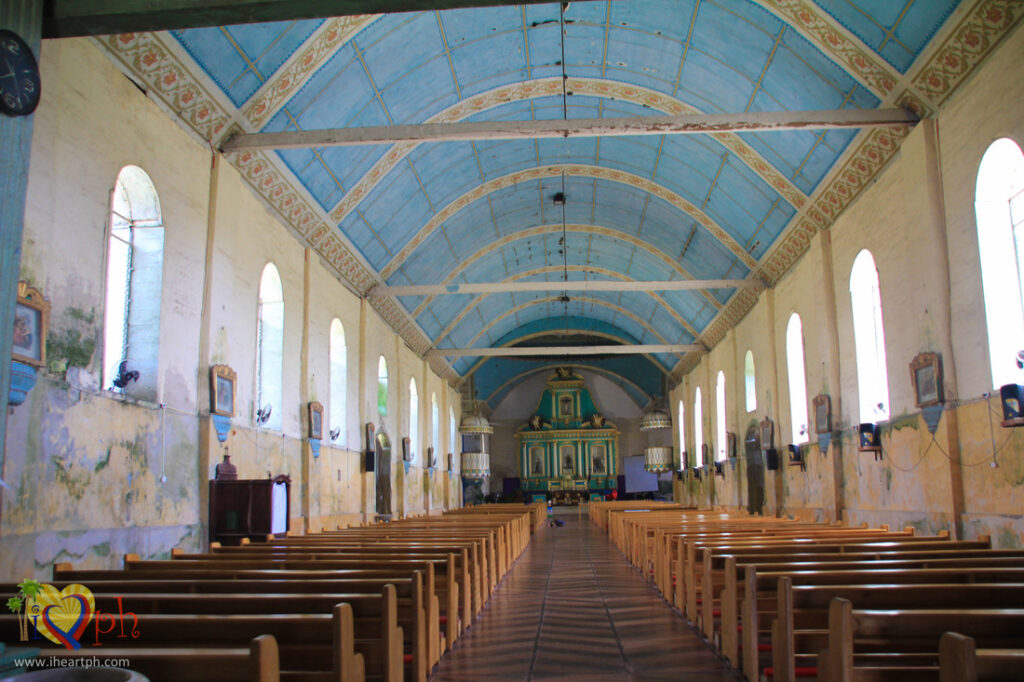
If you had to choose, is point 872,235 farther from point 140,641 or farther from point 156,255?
point 140,641

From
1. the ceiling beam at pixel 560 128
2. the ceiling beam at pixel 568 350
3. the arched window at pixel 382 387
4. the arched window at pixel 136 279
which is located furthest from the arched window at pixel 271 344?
the ceiling beam at pixel 568 350

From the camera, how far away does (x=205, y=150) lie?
434 inches

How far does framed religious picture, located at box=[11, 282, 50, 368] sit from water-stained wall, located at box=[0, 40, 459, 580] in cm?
17

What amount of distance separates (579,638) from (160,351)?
620cm

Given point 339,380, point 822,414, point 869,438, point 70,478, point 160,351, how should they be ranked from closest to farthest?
point 70,478, point 160,351, point 869,438, point 822,414, point 339,380

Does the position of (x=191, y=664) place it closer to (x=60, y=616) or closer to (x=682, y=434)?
(x=60, y=616)

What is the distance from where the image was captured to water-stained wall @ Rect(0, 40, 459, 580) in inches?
293

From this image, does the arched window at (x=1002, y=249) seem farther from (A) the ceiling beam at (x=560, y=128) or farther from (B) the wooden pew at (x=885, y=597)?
(B) the wooden pew at (x=885, y=597)

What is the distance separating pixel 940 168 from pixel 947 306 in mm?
1787

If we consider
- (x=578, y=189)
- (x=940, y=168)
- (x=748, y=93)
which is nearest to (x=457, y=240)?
(x=578, y=189)

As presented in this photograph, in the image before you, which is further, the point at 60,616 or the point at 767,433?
the point at 767,433

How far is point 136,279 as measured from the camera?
32.2 feet

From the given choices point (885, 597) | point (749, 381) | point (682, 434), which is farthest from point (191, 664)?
point (682, 434)

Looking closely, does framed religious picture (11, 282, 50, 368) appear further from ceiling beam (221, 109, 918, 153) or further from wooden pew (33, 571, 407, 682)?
ceiling beam (221, 109, 918, 153)
